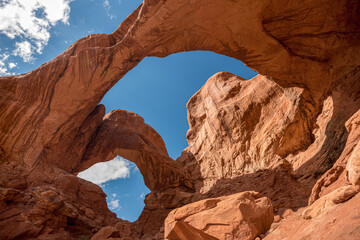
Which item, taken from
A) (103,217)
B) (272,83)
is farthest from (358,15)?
(103,217)

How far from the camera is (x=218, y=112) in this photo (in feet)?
45.0

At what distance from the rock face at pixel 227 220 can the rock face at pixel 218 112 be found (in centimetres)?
305

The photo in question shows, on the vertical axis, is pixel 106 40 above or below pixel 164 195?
above

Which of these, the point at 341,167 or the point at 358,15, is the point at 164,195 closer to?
the point at 341,167

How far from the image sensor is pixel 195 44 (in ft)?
34.8

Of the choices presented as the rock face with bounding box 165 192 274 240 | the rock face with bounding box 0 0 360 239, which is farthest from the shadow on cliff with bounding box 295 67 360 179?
the rock face with bounding box 165 192 274 240

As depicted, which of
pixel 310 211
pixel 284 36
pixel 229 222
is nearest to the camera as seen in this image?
pixel 310 211

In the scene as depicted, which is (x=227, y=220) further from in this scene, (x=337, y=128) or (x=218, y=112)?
(x=218, y=112)

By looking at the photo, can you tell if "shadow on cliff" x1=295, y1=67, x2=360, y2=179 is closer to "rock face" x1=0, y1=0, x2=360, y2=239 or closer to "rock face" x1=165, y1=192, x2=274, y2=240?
"rock face" x1=0, y1=0, x2=360, y2=239

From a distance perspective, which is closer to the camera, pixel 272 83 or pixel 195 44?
pixel 195 44

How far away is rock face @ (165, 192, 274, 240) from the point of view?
3812mm

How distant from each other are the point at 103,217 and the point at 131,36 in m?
8.75

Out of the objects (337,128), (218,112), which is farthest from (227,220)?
(218,112)

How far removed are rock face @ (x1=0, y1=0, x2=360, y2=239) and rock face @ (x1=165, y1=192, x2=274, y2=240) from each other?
120 inches
